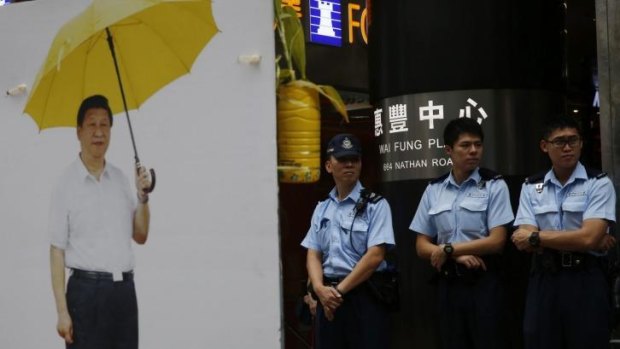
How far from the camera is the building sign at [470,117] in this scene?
6719mm

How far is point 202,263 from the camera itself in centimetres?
509

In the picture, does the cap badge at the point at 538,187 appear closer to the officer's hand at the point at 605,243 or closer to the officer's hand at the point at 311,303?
the officer's hand at the point at 605,243

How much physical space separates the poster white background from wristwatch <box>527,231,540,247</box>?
1.33 metres

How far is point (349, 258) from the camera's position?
5.39 meters

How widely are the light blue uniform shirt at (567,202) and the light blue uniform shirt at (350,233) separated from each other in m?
0.73

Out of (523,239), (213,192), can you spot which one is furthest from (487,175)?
(213,192)

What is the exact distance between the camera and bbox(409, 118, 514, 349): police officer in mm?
5328

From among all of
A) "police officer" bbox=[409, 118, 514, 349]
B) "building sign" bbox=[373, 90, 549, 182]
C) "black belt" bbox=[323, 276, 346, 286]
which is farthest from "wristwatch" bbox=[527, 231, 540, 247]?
"building sign" bbox=[373, 90, 549, 182]

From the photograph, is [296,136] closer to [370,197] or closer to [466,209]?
[370,197]

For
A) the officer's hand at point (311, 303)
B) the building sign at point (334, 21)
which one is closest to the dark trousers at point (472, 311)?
the officer's hand at point (311, 303)

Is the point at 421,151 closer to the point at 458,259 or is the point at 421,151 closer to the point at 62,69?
the point at 458,259

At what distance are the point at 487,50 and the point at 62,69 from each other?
9.59ft

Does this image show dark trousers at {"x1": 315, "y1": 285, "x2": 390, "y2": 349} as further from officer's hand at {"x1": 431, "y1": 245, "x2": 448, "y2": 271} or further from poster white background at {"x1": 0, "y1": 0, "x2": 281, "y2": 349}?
poster white background at {"x1": 0, "y1": 0, "x2": 281, "y2": 349}

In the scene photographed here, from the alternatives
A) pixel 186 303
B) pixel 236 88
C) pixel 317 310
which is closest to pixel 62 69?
pixel 236 88
